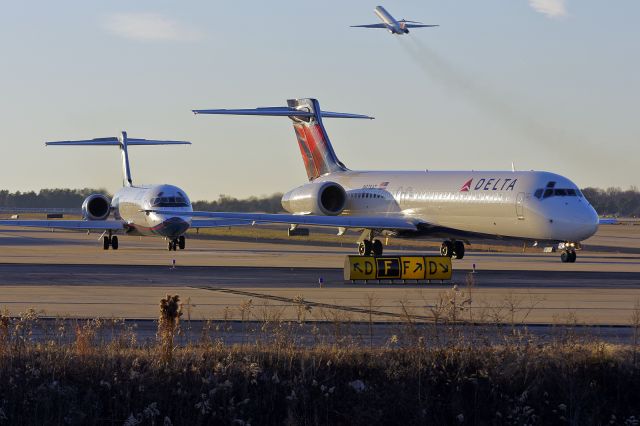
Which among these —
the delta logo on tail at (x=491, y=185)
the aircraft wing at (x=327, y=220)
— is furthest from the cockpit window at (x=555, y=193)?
the aircraft wing at (x=327, y=220)

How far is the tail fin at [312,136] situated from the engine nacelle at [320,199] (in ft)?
13.4

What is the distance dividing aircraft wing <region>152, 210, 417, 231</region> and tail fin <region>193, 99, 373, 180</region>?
8.92m

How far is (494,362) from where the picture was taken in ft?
43.4

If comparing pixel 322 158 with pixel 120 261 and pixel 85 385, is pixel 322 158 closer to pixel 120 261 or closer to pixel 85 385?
pixel 120 261

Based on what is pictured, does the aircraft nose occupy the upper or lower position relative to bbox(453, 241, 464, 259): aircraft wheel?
upper

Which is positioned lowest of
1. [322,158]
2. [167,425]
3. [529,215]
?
[167,425]

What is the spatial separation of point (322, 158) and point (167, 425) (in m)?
43.7

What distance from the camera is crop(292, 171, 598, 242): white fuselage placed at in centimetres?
3941

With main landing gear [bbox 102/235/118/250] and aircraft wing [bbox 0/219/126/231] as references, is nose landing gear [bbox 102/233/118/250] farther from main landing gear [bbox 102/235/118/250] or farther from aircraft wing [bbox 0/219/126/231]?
aircraft wing [bbox 0/219/126/231]

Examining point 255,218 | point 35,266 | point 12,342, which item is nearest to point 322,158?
point 255,218

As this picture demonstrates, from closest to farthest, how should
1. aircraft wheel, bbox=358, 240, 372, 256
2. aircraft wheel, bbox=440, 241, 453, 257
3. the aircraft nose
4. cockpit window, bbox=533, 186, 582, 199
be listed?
the aircraft nose, cockpit window, bbox=533, 186, 582, 199, aircraft wheel, bbox=440, 241, 453, 257, aircraft wheel, bbox=358, 240, 372, 256

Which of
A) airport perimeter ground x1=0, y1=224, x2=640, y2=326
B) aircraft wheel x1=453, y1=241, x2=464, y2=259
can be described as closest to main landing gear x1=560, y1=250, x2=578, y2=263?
airport perimeter ground x1=0, y1=224, x2=640, y2=326

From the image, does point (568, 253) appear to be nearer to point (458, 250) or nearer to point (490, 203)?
point (490, 203)

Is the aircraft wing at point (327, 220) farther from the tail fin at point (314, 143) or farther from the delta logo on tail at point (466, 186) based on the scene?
the tail fin at point (314, 143)
